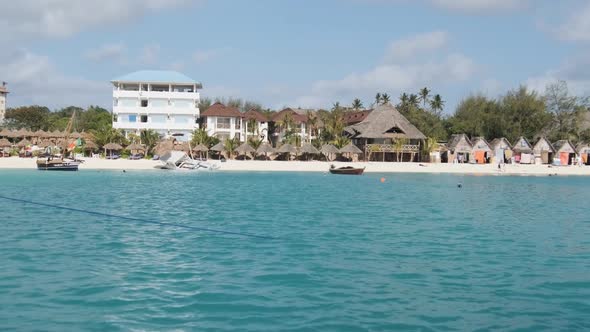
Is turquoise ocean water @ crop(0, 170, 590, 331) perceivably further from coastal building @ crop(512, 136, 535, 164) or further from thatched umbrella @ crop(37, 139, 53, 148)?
coastal building @ crop(512, 136, 535, 164)

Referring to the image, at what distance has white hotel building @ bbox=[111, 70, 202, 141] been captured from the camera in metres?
66.9

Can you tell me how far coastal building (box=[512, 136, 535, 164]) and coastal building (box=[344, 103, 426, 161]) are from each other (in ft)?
38.0

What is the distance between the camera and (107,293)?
33.8 ft

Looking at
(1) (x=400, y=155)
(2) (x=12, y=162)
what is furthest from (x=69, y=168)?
(1) (x=400, y=155)

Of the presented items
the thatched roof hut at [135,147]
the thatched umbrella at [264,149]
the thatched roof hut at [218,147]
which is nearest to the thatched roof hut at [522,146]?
the thatched umbrella at [264,149]

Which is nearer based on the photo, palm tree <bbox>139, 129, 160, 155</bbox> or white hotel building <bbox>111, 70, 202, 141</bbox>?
palm tree <bbox>139, 129, 160, 155</bbox>

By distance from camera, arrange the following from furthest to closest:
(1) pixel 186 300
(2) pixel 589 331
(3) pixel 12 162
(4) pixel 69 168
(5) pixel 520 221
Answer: (3) pixel 12 162 → (4) pixel 69 168 → (5) pixel 520 221 → (1) pixel 186 300 → (2) pixel 589 331

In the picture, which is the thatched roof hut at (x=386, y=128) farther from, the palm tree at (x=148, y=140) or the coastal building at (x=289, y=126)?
the palm tree at (x=148, y=140)

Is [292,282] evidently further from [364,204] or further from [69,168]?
[69,168]

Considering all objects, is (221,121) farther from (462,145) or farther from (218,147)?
(462,145)

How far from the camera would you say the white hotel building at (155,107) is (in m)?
66.9

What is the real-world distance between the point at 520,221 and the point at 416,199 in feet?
26.9

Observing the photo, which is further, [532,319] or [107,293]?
[107,293]

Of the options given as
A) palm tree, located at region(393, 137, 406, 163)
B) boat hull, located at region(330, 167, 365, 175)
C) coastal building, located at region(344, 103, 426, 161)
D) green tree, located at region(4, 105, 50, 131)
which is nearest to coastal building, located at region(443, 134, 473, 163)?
coastal building, located at region(344, 103, 426, 161)
